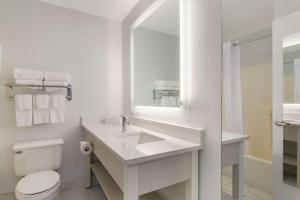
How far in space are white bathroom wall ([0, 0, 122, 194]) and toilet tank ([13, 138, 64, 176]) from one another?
198mm

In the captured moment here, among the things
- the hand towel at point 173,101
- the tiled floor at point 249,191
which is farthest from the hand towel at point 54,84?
the tiled floor at point 249,191

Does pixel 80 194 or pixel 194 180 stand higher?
pixel 194 180

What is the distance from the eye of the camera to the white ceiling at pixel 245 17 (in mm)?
811

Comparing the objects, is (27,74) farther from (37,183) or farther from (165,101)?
(165,101)

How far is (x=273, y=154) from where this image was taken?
76 cm

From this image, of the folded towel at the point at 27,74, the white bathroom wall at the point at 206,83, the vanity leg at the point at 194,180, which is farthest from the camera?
the folded towel at the point at 27,74

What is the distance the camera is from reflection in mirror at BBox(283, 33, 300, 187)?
666mm

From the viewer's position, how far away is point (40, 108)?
72.4 inches

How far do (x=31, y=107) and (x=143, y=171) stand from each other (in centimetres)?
156

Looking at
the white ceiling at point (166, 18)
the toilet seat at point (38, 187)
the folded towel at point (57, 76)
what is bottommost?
the toilet seat at point (38, 187)

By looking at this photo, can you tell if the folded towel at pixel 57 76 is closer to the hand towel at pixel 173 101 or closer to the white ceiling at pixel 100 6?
the white ceiling at pixel 100 6

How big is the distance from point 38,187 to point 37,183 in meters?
0.08

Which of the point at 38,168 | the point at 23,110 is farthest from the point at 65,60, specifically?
the point at 38,168

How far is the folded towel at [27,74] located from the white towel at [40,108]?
203mm
